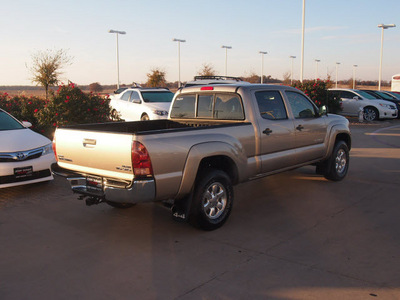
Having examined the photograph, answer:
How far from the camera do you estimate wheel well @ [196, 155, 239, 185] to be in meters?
5.58

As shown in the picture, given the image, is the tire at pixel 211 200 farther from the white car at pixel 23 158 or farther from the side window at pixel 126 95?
the side window at pixel 126 95

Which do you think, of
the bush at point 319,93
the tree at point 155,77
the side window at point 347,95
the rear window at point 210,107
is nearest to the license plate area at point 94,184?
the rear window at point 210,107

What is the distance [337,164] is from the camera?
26.5 ft

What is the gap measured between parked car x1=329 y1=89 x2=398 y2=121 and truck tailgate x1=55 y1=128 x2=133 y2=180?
17.6m

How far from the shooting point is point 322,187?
7.70 metres

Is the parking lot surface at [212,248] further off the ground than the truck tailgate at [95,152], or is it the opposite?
the truck tailgate at [95,152]

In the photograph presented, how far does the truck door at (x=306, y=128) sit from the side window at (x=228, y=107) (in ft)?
3.86

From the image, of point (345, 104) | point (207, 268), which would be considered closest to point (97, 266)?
point (207, 268)

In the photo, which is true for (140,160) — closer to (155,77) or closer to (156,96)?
(156,96)

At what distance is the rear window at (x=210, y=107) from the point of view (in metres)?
6.33

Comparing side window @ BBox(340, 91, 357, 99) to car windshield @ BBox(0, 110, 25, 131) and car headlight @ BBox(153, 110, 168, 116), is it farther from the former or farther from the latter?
car windshield @ BBox(0, 110, 25, 131)

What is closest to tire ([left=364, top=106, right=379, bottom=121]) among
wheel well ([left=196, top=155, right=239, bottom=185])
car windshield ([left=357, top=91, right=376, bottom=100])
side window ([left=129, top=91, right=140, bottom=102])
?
car windshield ([left=357, top=91, right=376, bottom=100])

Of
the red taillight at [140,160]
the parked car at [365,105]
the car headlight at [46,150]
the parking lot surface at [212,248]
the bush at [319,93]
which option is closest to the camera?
the parking lot surface at [212,248]

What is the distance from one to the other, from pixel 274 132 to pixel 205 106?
121 centimetres
